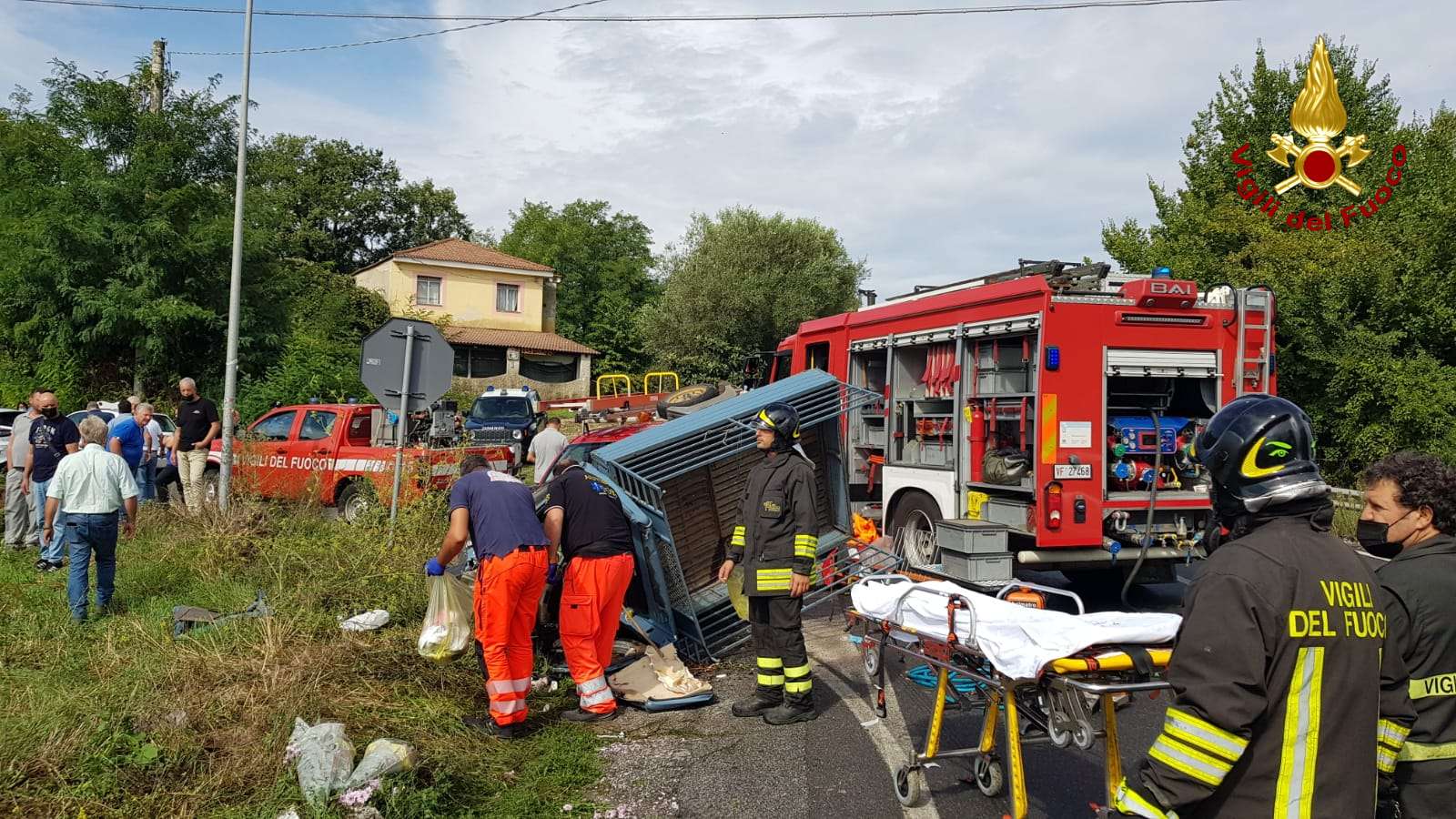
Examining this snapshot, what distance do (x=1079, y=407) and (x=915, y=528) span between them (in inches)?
87.2

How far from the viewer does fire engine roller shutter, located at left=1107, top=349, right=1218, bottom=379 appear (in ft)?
24.4

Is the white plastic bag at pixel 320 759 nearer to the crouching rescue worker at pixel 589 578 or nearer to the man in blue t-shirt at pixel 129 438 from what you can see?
the crouching rescue worker at pixel 589 578

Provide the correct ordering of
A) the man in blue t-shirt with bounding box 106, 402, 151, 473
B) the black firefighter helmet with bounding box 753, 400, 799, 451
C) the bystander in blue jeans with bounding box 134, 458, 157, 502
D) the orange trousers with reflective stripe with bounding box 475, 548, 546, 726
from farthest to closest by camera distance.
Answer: the bystander in blue jeans with bounding box 134, 458, 157, 502
the man in blue t-shirt with bounding box 106, 402, 151, 473
the black firefighter helmet with bounding box 753, 400, 799, 451
the orange trousers with reflective stripe with bounding box 475, 548, 546, 726

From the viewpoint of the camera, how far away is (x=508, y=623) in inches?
207

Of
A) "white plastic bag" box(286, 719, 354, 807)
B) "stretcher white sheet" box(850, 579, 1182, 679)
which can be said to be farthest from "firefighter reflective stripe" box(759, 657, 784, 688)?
"white plastic bag" box(286, 719, 354, 807)

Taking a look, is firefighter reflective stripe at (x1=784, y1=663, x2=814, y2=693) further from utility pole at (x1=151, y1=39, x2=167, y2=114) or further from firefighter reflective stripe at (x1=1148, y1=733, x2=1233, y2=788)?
utility pole at (x1=151, y1=39, x2=167, y2=114)

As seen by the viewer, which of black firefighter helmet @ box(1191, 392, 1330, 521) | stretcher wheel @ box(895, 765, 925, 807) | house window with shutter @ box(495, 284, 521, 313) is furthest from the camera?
house window with shutter @ box(495, 284, 521, 313)

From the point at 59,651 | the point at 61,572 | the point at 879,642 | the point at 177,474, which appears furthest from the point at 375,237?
the point at 879,642

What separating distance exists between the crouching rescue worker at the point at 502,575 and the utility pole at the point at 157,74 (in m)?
16.9

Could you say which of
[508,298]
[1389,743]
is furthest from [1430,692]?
[508,298]

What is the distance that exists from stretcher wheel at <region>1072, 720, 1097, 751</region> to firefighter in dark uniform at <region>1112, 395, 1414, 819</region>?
4.50 feet

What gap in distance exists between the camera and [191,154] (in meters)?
18.2

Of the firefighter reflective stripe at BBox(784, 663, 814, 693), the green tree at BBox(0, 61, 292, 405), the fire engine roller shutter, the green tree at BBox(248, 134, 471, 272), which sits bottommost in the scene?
the firefighter reflective stripe at BBox(784, 663, 814, 693)

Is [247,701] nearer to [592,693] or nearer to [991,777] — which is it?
[592,693]
